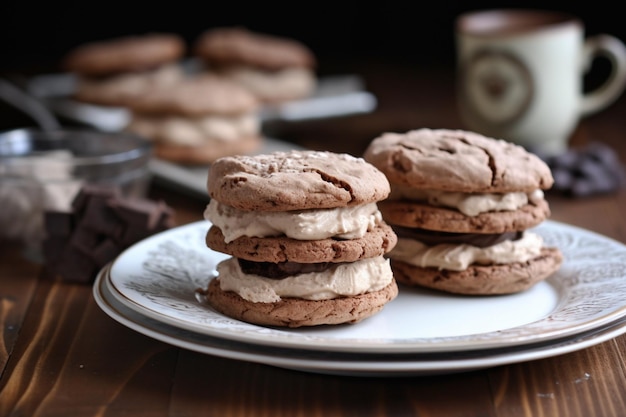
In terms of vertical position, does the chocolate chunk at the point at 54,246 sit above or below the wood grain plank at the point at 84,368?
below

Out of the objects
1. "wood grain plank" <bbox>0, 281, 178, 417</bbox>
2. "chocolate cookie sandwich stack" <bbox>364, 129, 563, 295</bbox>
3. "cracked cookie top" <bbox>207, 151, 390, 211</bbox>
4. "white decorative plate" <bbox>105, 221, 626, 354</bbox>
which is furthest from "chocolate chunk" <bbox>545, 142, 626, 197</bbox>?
"wood grain plank" <bbox>0, 281, 178, 417</bbox>

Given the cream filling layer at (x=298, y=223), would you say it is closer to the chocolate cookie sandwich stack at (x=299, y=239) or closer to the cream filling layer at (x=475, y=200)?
the chocolate cookie sandwich stack at (x=299, y=239)

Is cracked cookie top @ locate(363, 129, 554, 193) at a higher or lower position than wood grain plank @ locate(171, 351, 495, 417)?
higher

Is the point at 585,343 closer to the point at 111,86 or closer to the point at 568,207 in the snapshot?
the point at 568,207

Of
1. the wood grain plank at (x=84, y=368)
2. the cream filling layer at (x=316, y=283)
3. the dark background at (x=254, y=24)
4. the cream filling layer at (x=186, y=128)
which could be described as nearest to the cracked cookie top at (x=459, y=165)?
the cream filling layer at (x=316, y=283)

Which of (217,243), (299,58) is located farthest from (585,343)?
(299,58)

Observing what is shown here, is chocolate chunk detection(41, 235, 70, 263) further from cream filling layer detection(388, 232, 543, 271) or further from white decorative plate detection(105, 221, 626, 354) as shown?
cream filling layer detection(388, 232, 543, 271)
